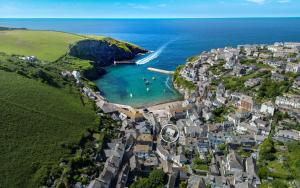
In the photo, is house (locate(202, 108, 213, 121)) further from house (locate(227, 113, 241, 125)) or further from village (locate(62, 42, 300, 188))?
house (locate(227, 113, 241, 125))

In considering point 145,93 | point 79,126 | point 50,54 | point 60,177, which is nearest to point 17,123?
point 79,126

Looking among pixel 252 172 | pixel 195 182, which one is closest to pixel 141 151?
pixel 195 182

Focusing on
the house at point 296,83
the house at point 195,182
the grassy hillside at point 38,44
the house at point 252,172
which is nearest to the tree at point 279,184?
the house at point 252,172

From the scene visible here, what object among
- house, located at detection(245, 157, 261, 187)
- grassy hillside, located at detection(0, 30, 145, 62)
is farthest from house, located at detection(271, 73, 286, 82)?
grassy hillside, located at detection(0, 30, 145, 62)

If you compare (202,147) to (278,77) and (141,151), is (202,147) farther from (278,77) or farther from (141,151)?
(278,77)

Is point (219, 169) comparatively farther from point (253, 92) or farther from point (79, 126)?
point (253, 92)

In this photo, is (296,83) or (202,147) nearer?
(202,147)

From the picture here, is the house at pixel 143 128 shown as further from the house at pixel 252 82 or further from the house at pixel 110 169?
the house at pixel 252 82
